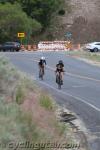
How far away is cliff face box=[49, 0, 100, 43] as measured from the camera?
349 ft

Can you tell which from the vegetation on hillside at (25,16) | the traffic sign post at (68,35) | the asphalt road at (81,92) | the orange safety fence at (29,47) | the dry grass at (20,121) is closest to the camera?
the dry grass at (20,121)

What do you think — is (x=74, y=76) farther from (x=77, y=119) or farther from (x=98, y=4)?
(x=98, y=4)

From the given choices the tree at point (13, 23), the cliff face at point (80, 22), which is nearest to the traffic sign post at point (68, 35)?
the cliff face at point (80, 22)

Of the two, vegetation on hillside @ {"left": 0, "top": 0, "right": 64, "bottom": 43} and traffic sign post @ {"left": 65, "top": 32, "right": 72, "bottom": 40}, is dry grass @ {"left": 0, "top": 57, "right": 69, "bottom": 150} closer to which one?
vegetation on hillside @ {"left": 0, "top": 0, "right": 64, "bottom": 43}

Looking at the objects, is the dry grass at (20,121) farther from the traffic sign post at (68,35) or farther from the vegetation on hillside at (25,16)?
the traffic sign post at (68,35)

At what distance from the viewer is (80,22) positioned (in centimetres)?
10819

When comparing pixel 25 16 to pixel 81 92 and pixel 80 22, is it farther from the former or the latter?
pixel 81 92

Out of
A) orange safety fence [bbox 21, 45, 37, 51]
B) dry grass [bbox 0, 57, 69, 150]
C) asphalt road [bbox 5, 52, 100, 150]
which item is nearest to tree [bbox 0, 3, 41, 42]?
orange safety fence [bbox 21, 45, 37, 51]

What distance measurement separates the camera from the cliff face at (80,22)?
106312 mm

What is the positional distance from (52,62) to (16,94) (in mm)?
36314

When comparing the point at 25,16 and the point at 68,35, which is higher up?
the point at 25,16

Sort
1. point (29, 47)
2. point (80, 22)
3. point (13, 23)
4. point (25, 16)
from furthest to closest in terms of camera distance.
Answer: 1. point (80, 22)
2. point (25, 16)
3. point (13, 23)
4. point (29, 47)

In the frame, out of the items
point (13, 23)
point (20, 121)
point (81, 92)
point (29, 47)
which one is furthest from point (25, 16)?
point (20, 121)

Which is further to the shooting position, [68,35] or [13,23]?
[68,35]
